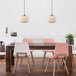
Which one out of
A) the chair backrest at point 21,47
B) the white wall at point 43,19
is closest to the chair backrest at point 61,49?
the chair backrest at point 21,47

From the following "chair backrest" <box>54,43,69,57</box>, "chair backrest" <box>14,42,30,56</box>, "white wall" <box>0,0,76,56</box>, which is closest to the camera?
"chair backrest" <box>54,43,69,57</box>

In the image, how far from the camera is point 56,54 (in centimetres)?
504

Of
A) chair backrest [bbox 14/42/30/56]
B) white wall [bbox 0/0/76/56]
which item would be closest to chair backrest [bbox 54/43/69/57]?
chair backrest [bbox 14/42/30/56]

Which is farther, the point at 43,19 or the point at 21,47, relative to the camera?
the point at 43,19

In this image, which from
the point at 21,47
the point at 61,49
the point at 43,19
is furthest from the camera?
the point at 43,19

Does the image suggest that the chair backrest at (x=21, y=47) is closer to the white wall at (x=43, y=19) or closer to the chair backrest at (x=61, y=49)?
the chair backrest at (x=61, y=49)

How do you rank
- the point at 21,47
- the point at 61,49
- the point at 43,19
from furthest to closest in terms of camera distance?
the point at 43,19 < the point at 21,47 < the point at 61,49

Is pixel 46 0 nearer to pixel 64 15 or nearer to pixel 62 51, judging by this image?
pixel 64 15

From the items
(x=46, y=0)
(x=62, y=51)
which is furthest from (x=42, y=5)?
(x=62, y=51)

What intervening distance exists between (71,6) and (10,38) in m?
2.57

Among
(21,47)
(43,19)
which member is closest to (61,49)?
(21,47)

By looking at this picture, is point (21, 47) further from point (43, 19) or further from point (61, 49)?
→ point (43, 19)

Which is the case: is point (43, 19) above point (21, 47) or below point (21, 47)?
above

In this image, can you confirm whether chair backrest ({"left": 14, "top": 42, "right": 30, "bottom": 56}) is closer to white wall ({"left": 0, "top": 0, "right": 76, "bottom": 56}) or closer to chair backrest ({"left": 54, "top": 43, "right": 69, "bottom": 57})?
chair backrest ({"left": 54, "top": 43, "right": 69, "bottom": 57})
